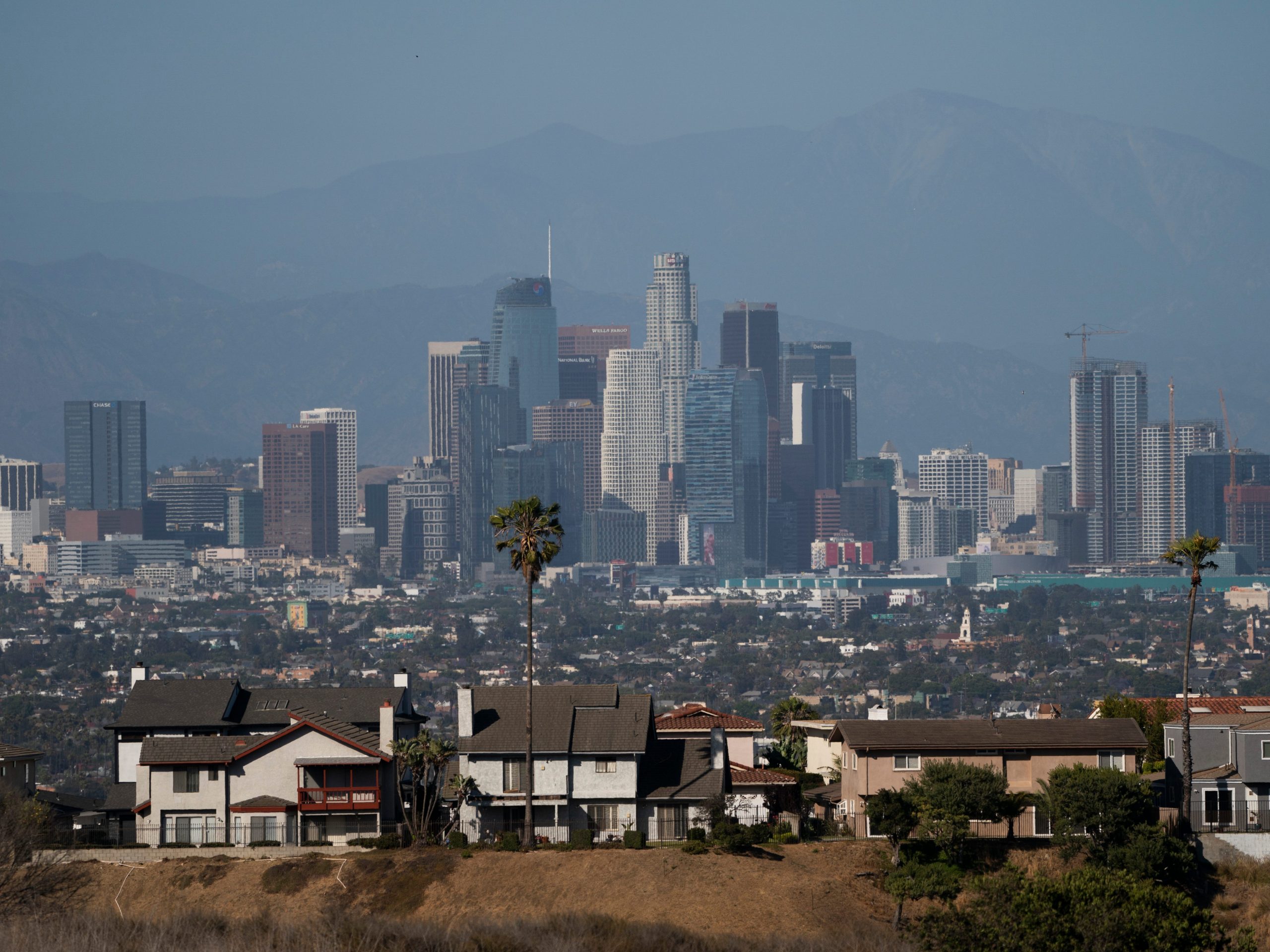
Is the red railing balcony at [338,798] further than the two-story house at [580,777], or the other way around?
the two-story house at [580,777]

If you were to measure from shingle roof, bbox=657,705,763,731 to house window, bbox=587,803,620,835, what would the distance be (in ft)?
37.6

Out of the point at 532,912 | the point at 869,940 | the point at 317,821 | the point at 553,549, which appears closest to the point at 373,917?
the point at 532,912

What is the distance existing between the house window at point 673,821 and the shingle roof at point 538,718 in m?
2.73

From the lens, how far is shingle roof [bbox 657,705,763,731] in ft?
331

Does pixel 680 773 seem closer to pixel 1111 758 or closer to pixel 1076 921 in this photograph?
pixel 1111 758

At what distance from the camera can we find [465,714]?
90188 mm

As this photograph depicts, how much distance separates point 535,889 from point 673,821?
12.9m

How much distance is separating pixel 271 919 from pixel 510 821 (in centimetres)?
2259

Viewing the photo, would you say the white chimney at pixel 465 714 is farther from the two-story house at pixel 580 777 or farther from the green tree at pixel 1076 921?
the green tree at pixel 1076 921

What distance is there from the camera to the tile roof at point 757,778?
8856 centimetres

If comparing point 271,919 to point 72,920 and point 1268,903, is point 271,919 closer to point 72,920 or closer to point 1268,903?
point 72,920

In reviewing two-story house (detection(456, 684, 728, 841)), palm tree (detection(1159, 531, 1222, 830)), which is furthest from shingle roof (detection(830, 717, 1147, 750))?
two-story house (detection(456, 684, 728, 841))

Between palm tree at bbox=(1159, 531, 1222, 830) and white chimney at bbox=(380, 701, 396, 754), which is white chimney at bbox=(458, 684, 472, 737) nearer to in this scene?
white chimney at bbox=(380, 701, 396, 754)

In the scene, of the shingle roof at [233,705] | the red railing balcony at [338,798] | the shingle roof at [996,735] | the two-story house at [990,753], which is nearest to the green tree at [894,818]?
the two-story house at [990,753]
